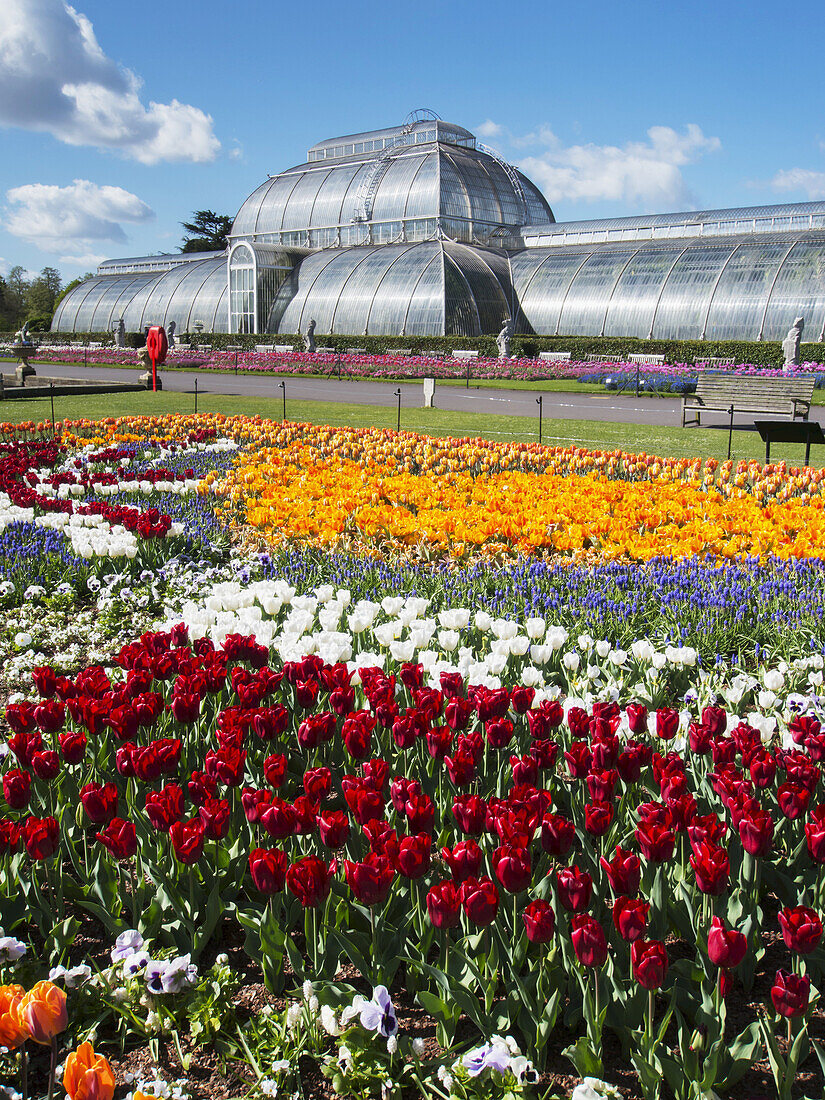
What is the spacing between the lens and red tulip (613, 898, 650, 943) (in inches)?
80.7

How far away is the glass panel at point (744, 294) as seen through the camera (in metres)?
34.8

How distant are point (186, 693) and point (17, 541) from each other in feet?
14.0

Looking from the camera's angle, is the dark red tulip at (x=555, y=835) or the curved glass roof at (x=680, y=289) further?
the curved glass roof at (x=680, y=289)

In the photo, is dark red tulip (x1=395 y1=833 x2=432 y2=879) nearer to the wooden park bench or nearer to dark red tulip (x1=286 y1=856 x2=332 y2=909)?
dark red tulip (x1=286 y1=856 x2=332 y2=909)

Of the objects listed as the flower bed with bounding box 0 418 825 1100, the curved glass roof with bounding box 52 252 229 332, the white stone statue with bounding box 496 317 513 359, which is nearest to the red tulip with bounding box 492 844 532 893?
the flower bed with bounding box 0 418 825 1100

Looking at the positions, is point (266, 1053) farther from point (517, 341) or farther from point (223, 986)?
point (517, 341)

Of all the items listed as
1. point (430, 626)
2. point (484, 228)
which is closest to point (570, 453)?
point (430, 626)

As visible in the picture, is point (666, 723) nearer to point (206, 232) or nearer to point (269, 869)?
point (269, 869)

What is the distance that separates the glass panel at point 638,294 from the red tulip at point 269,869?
37193 millimetres

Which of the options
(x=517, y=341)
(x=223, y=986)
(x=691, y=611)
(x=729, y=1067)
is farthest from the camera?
(x=517, y=341)

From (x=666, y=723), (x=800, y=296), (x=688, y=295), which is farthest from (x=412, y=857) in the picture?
(x=688, y=295)

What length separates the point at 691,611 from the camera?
17.2ft

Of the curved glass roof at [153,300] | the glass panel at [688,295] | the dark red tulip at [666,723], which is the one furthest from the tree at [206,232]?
the dark red tulip at [666,723]

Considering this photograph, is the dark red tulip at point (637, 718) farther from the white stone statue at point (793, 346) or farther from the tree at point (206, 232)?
the tree at point (206, 232)
